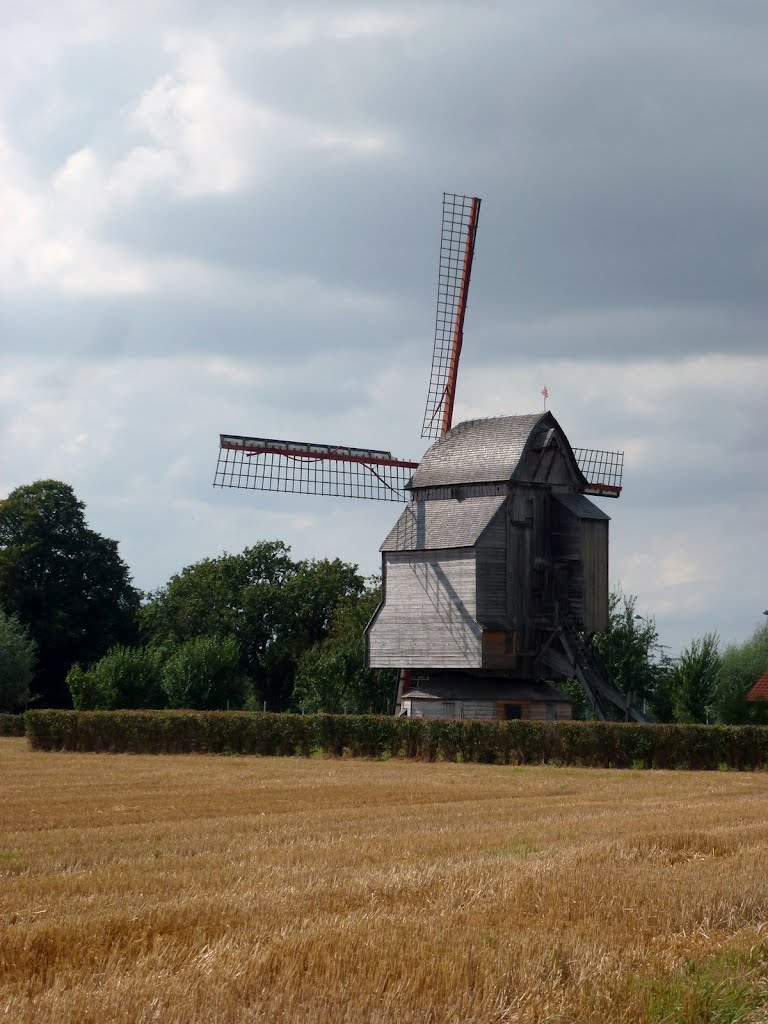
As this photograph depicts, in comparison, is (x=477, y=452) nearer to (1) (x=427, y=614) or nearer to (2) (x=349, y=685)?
(1) (x=427, y=614)

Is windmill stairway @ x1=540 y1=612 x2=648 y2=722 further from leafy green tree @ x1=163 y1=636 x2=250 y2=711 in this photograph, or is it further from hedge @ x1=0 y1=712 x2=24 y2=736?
hedge @ x1=0 y1=712 x2=24 y2=736

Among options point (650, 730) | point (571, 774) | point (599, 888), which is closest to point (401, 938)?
point (599, 888)

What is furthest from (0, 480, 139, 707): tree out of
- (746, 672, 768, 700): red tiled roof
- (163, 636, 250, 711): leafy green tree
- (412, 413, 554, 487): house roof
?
(746, 672, 768, 700): red tiled roof

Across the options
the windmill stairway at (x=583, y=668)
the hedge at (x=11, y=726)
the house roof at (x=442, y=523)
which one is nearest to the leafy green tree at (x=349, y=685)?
the house roof at (x=442, y=523)

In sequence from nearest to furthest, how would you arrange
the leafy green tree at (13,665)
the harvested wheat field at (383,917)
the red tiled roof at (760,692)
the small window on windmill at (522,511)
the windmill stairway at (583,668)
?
1. the harvested wheat field at (383,917)
2. the windmill stairway at (583,668)
3. the small window on windmill at (522,511)
4. the red tiled roof at (760,692)
5. the leafy green tree at (13,665)

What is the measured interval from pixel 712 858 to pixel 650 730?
21.9 m

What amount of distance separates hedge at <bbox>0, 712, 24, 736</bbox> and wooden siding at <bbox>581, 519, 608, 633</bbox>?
23.1 metres

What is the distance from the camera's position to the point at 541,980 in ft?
27.2

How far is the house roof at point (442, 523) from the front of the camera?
4531 centimetres

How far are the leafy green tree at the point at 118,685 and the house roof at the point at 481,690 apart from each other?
14.0m

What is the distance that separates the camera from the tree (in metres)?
70.2

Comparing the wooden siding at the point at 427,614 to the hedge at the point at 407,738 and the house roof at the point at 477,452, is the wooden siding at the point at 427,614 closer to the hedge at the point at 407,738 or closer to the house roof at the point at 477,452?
the house roof at the point at 477,452

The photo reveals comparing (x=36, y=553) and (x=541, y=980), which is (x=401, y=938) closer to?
(x=541, y=980)

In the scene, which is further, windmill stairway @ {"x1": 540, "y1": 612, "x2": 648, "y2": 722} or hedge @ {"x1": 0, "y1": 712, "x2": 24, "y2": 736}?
Result: hedge @ {"x1": 0, "y1": 712, "x2": 24, "y2": 736}
